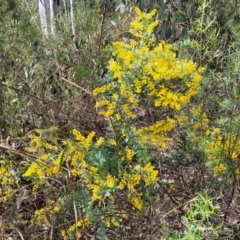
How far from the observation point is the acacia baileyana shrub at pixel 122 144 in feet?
6.96

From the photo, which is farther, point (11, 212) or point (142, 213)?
point (11, 212)

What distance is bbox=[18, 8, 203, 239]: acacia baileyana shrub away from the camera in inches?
83.5

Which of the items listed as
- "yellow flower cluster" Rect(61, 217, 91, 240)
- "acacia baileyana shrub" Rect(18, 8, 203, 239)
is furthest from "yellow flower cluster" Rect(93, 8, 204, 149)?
"yellow flower cluster" Rect(61, 217, 91, 240)

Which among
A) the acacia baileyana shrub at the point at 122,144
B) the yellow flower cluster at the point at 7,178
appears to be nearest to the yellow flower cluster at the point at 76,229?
the acacia baileyana shrub at the point at 122,144

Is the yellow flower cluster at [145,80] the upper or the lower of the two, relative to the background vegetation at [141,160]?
upper

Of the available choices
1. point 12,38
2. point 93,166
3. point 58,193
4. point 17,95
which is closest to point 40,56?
point 12,38

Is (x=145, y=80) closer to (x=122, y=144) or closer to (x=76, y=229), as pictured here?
(x=122, y=144)

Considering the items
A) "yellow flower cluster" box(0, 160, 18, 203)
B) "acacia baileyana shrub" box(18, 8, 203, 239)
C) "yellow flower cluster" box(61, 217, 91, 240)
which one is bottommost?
"yellow flower cluster" box(61, 217, 91, 240)

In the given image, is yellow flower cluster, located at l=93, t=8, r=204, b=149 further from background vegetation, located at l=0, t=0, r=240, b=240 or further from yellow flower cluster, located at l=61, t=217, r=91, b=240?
yellow flower cluster, located at l=61, t=217, r=91, b=240

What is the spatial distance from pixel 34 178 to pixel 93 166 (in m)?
0.29

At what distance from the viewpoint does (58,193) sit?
2.46m

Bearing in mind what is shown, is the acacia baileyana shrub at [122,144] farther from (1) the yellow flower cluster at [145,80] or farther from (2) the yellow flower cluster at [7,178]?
(2) the yellow flower cluster at [7,178]

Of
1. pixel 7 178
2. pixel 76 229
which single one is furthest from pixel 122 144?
pixel 7 178

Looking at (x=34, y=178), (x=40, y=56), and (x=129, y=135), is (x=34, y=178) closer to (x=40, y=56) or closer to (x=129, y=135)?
(x=129, y=135)
